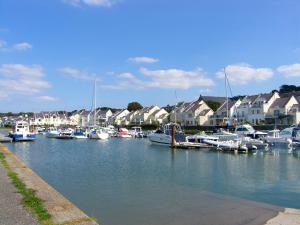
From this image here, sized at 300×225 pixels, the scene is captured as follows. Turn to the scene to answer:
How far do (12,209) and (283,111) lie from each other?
86.2 meters

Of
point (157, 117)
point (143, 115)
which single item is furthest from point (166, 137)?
point (143, 115)

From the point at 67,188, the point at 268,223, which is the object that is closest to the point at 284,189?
the point at 268,223

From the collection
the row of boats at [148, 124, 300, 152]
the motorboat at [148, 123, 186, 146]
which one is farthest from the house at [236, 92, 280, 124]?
the motorboat at [148, 123, 186, 146]

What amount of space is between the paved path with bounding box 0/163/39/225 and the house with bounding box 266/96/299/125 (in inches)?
3203

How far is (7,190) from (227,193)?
1112 cm

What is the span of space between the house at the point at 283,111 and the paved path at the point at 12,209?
81345mm

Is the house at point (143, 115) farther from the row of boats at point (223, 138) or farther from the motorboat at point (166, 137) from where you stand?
the motorboat at point (166, 137)

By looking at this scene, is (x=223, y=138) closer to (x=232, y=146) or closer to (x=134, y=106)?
(x=232, y=146)

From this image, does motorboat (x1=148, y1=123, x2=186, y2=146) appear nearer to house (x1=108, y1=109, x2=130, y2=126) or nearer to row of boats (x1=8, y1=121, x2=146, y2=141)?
row of boats (x1=8, y1=121, x2=146, y2=141)

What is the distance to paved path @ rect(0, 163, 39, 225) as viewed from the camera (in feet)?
32.6

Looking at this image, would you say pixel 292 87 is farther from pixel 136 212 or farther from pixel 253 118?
pixel 136 212

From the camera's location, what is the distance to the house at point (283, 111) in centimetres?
8681

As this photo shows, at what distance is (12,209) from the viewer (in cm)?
1120

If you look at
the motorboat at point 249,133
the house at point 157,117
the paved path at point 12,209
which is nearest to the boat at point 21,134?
the motorboat at point 249,133
